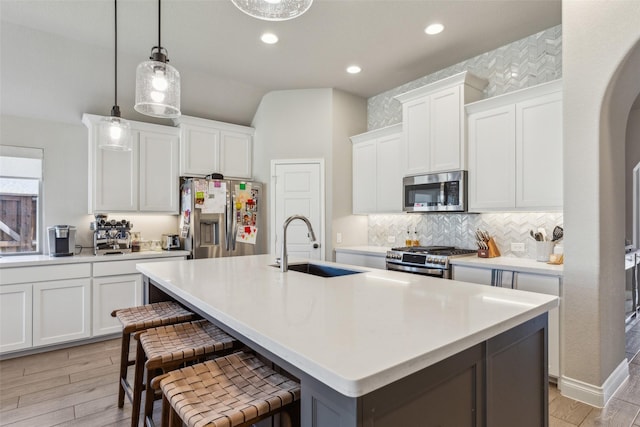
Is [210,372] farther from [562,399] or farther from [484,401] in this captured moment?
[562,399]

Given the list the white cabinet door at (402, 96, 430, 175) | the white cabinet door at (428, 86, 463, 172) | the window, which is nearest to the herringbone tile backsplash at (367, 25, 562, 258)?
the white cabinet door at (428, 86, 463, 172)

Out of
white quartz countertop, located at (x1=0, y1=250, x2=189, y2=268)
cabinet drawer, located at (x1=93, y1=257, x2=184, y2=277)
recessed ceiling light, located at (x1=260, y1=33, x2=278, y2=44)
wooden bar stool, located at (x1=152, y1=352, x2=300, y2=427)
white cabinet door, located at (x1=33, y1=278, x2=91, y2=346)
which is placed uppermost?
recessed ceiling light, located at (x1=260, y1=33, x2=278, y2=44)

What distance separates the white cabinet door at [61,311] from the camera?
3256mm

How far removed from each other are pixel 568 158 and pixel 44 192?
5.03m

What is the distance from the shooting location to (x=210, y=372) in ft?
4.35

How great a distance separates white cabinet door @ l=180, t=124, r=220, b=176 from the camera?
14.2ft

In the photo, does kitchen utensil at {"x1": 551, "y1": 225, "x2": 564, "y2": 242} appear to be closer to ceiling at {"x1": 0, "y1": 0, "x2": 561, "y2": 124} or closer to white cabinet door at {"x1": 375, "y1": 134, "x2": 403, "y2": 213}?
white cabinet door at {"x1": 375, "y1": 134, "x2": 403, "y2": 213}

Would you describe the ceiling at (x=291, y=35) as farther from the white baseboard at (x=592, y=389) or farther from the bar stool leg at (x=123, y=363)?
the white baseboard at (x=592, y=389)

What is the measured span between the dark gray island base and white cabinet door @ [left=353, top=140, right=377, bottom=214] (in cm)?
295

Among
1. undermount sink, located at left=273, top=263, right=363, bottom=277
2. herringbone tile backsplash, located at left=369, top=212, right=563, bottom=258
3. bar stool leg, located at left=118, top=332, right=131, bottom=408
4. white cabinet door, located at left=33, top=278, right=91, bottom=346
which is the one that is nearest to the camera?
bar stool leg, located at left=118, top=332, right=131, bottom=408

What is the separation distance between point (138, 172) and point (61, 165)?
32.2 inches

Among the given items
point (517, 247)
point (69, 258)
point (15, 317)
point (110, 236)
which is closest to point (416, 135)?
point (517, 247)

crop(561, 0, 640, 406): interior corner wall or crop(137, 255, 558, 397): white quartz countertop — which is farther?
crop(561, 0, 640, 406): interior corner wall

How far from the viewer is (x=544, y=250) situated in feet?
9.43
